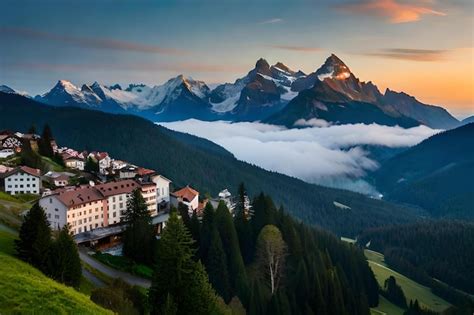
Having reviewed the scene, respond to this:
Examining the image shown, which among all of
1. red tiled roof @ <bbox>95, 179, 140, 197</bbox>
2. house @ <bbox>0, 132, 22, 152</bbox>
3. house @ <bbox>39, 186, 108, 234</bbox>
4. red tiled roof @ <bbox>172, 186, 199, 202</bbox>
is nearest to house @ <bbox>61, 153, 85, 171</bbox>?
house @ <bbox>0, 132, 22, 152</bbox>

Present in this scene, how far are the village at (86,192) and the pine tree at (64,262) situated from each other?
3004 cm

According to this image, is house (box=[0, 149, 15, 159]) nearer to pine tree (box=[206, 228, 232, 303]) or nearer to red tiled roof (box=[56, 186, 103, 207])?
red tiled roof (box=[56, 186, 103, 207])

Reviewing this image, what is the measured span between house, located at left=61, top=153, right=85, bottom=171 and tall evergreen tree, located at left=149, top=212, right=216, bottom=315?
98.5m

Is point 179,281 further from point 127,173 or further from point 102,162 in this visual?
point 102,162

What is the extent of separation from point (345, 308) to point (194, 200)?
41862mm

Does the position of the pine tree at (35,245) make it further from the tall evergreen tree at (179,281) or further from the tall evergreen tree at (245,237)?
the tall evergreen tree at (245,237)

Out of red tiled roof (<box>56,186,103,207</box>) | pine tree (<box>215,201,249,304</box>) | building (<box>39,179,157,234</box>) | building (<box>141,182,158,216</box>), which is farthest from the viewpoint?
building (<box>141,182,158,216</box>)

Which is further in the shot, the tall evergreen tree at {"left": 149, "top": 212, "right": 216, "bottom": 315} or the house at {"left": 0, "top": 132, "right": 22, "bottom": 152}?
the house at {"left": 0, "top": 132, "right": 22, "bottom": 152}

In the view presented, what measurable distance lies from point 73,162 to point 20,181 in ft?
125

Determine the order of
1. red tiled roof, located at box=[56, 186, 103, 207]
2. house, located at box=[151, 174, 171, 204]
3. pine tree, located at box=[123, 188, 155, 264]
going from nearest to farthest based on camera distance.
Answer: pine tree, located at box=[123, 188, 155, 264], red tiled roof, located at box=[56, 186, 103, 207], house, located at box=[151, 174, 171, 204]

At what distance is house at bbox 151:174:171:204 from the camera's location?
4621 inches

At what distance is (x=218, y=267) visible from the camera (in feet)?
289

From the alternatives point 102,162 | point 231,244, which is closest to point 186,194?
point 231,244

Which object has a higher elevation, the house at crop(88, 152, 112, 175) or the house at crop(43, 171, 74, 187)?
the house at crop(88, 152, 112, 175)
